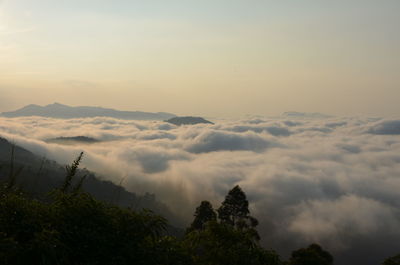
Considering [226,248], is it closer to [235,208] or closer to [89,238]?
[89,238]

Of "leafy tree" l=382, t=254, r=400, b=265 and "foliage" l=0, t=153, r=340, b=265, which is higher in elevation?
"foliage" l=0, t=153, r=340, b=265

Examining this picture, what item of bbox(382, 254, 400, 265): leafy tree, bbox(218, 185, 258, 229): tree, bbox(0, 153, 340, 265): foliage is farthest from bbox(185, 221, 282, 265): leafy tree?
bbox(218, 185, 258, 229): tree

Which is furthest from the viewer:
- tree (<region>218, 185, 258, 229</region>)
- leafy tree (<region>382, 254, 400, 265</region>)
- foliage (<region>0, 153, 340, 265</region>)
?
tree (<region>218, 185, 258, 229</region>)

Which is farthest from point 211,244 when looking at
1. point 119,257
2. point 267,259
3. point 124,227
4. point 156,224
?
point 119,257

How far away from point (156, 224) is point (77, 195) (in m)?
5.24

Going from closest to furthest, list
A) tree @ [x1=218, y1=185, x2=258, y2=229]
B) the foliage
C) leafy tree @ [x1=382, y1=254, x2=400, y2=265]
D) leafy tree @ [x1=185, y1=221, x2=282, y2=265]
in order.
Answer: the foliage
leafy tree @ [x1=185, y1=221, x2=282, y2=265]
leafy tree @ [x1=382, y1=254, x2=400, y2=265]
tree @ [x1=218, y1=185, x2=258, y2=229]

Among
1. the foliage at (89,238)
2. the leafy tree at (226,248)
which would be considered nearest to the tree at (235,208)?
the leafy tree at (226,248)

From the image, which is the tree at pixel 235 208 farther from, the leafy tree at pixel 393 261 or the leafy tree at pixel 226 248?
the leafy tree at pixel 226 248

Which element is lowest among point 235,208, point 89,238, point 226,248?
point 235,208

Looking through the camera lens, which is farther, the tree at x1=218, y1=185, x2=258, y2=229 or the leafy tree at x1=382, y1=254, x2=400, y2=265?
the tree at x1=218, y1=185, x2=258, y2=229

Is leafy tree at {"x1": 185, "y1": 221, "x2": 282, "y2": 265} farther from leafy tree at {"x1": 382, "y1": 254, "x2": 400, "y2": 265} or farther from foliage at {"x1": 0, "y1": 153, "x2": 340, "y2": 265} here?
leafy tree at {"x1": 382, "y1": 254, "x2": 400, "y2": 265}

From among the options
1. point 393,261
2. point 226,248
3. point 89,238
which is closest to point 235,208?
point 393,261

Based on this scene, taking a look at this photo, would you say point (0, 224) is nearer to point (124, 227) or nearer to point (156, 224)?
point (124, 227)

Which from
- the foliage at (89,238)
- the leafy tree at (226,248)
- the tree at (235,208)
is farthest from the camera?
the tree at (235,208)
